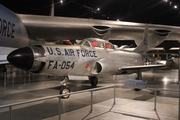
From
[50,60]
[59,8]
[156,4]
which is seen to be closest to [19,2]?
[59,8]

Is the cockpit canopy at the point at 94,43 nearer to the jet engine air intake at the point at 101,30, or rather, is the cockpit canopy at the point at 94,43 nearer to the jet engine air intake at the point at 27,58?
the jet engine air intake at the point at 27,58

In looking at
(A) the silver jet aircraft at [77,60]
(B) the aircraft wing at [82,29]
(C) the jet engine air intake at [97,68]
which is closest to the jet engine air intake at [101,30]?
(B) the aircraft wing at [82,29]

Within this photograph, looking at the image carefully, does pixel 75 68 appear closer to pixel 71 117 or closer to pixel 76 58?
pixel 76 58

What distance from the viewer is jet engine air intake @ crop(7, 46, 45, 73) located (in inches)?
225

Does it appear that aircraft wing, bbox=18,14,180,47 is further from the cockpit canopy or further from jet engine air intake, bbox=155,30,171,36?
the cockpit canopy

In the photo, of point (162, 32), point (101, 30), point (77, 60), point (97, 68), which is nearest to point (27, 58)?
point (77, 60)

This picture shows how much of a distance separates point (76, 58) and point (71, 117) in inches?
109

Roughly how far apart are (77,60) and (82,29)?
4.40 m

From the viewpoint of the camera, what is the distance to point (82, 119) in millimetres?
4590

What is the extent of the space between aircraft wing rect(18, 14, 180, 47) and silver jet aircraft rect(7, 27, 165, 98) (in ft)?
8.49

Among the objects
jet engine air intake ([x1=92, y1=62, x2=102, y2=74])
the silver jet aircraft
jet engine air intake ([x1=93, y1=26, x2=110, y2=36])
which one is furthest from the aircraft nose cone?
jet engine air intake ([x1=93, y1=26, x2=110, y2=36])

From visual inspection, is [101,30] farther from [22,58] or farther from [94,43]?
[22,58]

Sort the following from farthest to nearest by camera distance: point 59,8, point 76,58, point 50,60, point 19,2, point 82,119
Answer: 1. point 59,8
2. point 19,2
3. point 76,58
4. point 50,60
5. point 82,119

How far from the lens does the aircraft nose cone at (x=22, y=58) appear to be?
5.71 m
